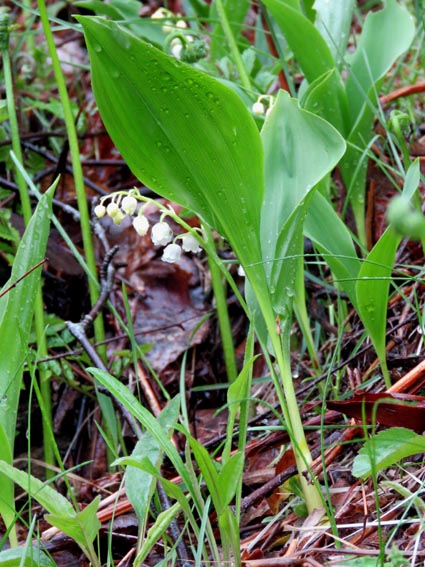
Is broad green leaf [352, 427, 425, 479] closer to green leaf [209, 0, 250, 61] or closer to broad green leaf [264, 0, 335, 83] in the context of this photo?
broad green leaf [264, 0, 335, 83]

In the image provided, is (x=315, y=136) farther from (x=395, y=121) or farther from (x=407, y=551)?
(x=407, y=551)

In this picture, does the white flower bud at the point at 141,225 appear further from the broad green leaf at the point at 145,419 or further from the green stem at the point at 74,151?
the broad green leaf at the point at 145,419

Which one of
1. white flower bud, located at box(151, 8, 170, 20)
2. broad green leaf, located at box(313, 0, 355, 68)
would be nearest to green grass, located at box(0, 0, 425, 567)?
broad green leaf, located at box(313, 0, 355, 68)

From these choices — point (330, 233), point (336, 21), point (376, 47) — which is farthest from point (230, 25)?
point (330, 233)

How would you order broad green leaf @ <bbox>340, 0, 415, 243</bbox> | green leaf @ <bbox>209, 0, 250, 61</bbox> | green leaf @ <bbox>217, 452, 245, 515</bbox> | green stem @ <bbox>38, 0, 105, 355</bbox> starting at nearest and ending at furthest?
green leaf @ <bbox>217, 452, 245, 515</bbox> < green stem @ <bbox>38, 0, 105, 355</bbox> < broad green leaf @ <bbox>340, 0, 415, 243</bbox> < green leaf @ <bbox>209, 0, 250, 61</bbox>

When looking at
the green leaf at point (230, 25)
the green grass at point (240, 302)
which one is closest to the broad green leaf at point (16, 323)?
the green grass at point (240, 302)

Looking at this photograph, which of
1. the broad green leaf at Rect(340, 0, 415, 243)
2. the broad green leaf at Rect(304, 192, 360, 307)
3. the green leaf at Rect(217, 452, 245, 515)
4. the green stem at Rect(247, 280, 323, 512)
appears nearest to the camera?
the green leaf at Rect(217, 452, 245, 515)

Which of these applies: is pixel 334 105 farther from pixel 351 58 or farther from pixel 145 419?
pixel 145 419
